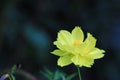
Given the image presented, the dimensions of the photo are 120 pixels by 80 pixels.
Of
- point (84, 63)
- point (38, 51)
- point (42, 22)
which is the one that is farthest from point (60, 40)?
point (42, 22)

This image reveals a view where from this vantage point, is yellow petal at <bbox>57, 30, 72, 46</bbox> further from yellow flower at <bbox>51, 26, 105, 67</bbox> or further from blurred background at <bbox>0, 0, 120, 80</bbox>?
blurred background at <bbox>0, 0, 120, 80</bbox>

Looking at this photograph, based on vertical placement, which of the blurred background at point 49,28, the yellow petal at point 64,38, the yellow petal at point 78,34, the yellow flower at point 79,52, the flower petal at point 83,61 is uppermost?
the blurred background at point 49,28

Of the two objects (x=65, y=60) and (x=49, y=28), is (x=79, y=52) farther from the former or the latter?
(x=49, y=28)

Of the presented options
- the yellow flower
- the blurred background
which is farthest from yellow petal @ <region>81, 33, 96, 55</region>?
the blurred background

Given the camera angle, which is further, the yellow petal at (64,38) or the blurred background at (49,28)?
the blurred background at (49,28)

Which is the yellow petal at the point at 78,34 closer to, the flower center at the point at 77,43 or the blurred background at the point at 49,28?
the flower center at the point at 77,43

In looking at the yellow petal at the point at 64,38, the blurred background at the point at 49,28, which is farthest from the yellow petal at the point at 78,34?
the blurred background at the point at 49,28

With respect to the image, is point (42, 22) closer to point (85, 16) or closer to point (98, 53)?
point (85, 16)

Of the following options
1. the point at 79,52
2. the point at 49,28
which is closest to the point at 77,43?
the point at 79,52
